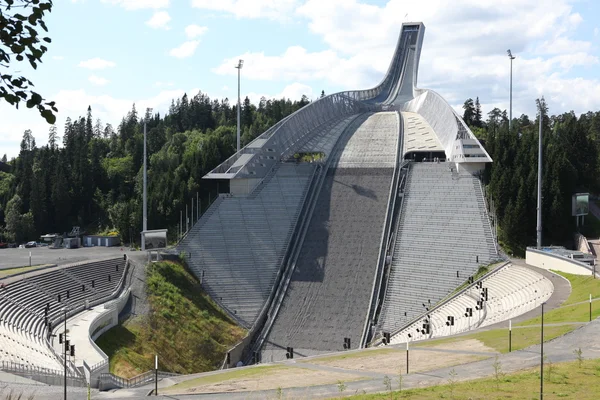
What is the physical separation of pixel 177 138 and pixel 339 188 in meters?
45.5

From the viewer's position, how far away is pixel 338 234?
5094cm

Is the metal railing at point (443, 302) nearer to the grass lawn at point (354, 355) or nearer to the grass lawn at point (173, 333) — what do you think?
the grass lawn at point (173, 333)

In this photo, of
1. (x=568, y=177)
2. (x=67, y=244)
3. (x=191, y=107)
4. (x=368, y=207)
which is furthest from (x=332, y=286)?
(x=191, y=107)

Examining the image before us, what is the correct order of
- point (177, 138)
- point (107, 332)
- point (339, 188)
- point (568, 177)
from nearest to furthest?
point (107, 332) < point (568, 177) < point (339, 188) < point (177, 138)

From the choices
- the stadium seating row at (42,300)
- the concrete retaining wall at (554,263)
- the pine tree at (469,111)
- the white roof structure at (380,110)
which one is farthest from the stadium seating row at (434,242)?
the pine tree at (469,111)

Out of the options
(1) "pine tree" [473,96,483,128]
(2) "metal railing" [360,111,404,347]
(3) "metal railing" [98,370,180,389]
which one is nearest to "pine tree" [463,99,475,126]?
(1) "pine tree" [473,96,483,128]

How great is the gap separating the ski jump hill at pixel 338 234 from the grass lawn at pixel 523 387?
18808 millimetres

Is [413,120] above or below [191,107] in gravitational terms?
below

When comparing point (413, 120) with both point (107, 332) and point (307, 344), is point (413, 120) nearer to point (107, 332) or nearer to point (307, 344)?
point (307, 344)

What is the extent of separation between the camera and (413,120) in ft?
245

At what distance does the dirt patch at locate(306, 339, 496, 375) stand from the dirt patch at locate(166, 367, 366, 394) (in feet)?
4.57

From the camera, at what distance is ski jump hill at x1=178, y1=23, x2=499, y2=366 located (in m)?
41.7

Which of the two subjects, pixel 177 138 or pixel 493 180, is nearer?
pixel 493 180

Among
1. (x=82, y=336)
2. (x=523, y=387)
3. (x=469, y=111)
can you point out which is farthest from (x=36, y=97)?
(x=469, y=111)
